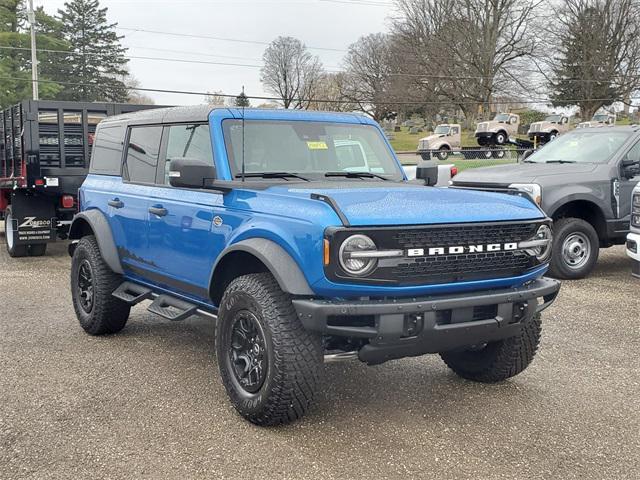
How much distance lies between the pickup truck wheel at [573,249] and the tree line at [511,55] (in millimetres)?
38051

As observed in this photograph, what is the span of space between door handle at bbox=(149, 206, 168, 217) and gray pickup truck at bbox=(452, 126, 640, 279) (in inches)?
187

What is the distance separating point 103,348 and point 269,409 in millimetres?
2412

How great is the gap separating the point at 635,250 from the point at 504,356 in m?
3.07

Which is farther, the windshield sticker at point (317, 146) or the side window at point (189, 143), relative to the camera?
the windshield sticker at point (317, 146)

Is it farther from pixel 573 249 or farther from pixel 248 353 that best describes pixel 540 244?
pixel 573 249

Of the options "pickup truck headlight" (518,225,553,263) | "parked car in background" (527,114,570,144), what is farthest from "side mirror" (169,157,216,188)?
"parked car in background" (527,114,570,144)

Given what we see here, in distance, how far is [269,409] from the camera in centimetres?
372

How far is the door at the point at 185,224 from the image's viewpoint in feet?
14.3

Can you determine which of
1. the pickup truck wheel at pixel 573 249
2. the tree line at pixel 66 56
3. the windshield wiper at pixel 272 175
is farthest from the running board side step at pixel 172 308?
the tree line at pixel 66 56

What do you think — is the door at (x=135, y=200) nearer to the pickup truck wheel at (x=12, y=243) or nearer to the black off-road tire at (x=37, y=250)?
the pickup truck wheel at (x=12, y=243)

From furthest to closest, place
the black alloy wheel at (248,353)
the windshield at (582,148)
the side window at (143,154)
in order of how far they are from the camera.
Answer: the windshield at (582,148), the side window at (143,154), the black alloy wheel at (248,353)

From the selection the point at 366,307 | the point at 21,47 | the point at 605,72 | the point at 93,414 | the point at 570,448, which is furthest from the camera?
the point at 605,72

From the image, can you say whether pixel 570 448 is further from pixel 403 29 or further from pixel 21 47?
pixel 403 29

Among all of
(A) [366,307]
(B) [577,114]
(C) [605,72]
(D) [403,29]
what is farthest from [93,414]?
(B) [577,114]
